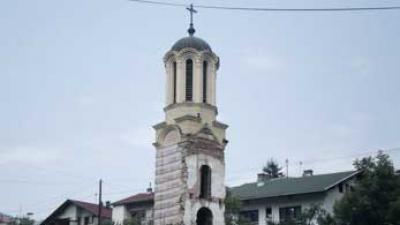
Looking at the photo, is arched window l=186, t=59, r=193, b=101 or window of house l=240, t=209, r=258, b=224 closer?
arched window l=186, t=59, r=193, b=101

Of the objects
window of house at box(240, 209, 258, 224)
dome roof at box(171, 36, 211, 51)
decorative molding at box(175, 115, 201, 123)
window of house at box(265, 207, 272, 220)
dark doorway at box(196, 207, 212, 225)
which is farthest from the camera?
window of house at box(240, 209, 258, 224)

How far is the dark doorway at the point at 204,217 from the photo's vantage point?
3259 centimetres

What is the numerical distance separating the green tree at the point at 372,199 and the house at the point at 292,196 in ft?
25.5

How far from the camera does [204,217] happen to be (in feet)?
108

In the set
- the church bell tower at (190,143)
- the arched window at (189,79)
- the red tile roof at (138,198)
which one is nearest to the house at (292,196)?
the red tile roof at (138,198)

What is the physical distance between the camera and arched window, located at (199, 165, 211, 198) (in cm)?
3272

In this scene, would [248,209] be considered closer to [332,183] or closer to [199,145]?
[332,183]

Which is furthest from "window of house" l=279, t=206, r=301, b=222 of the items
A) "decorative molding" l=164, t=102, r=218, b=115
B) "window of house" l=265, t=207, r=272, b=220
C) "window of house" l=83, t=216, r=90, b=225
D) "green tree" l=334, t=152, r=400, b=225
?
"decorative molding" l=164, t=102, r=218, b=115

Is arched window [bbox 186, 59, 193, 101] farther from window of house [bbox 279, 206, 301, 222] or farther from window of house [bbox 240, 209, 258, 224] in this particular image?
window of house [bbox 240, 209, 258, 224]

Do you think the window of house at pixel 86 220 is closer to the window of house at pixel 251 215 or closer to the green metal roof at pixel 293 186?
the green metal roof at pixel 293 186

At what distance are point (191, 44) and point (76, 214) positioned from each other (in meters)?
33.3

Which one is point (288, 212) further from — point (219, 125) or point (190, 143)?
point (190, 143)

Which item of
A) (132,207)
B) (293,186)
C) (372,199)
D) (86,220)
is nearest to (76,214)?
(86,220)

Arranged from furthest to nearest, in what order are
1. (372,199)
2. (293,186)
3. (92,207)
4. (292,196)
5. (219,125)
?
(92,207), (293,186), (292,196), (372,199), (219,125)
